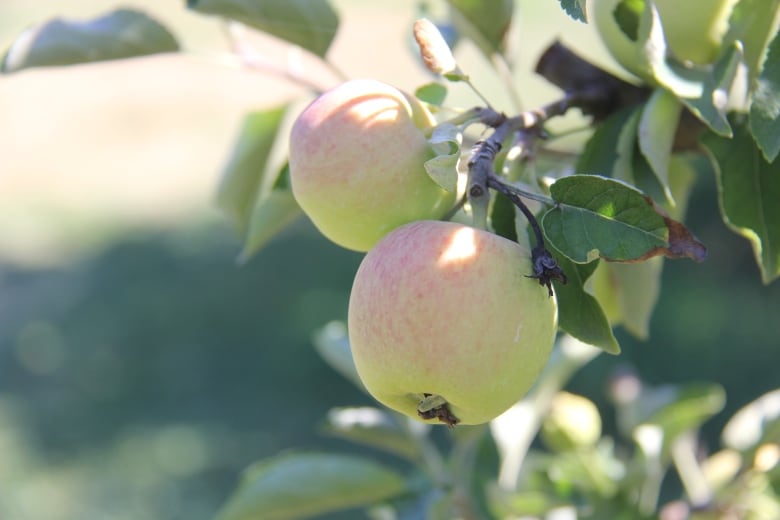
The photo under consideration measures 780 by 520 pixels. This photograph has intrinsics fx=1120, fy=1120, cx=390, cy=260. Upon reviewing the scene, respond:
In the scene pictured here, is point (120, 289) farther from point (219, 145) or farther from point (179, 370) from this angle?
point (219, 145)

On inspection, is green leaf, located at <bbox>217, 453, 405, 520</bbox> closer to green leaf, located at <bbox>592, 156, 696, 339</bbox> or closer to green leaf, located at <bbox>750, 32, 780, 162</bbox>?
green leaf, located at <bbox>592, 156, 696, 339</bbox>

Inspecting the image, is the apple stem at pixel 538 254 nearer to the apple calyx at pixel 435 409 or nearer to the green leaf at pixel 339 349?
the apple calyx at pixel 435 409

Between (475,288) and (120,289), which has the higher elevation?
(475,288)

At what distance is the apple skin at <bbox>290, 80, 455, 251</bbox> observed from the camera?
612 mm

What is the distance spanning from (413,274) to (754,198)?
0.26 m

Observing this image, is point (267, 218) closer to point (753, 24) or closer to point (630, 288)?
point (630, 288)

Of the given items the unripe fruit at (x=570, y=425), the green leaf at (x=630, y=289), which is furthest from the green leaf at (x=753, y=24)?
the unripe fruit at (x=570, y=425)

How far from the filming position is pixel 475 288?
562 millimetres

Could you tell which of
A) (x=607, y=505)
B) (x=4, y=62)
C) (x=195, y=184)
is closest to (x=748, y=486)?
(x=607, y=505)

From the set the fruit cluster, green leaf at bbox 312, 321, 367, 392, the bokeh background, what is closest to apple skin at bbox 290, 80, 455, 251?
the fruit cluster

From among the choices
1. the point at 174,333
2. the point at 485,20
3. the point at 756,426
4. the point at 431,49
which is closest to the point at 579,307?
the point at 431,49

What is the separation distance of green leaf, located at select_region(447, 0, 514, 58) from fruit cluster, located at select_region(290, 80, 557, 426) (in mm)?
222

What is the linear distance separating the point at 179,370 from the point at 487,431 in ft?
8.41

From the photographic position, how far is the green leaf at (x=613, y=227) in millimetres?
571
